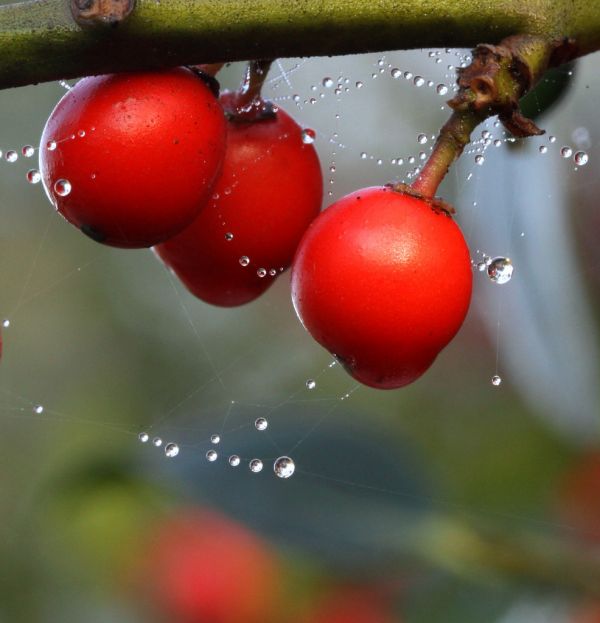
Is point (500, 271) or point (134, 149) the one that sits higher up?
point (134, 149)

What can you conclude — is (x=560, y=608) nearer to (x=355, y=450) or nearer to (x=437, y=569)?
(x=437, y=569)

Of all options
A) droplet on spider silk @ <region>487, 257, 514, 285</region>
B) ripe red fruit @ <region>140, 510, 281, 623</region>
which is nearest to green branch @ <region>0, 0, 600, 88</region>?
droplet on spider silk @ <region>487, 257, 514, 285</region>

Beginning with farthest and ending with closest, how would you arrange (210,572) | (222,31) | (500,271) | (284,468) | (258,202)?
(210,572), (284,468), (500,271), (258,202), (222,31)

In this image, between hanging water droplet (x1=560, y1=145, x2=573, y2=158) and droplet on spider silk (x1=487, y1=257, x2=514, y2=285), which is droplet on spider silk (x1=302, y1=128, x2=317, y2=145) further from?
A: hanging water droplet (x1=560, y1=145, x2=573, y2=158)

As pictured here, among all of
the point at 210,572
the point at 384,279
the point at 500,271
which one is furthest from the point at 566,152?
the point at 210,572

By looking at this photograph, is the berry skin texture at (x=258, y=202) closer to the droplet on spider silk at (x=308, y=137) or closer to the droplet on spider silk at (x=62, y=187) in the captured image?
the droplet on spider silk at (x=308, y=137)

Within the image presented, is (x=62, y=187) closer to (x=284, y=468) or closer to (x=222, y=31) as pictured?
(x=222, y=31)
